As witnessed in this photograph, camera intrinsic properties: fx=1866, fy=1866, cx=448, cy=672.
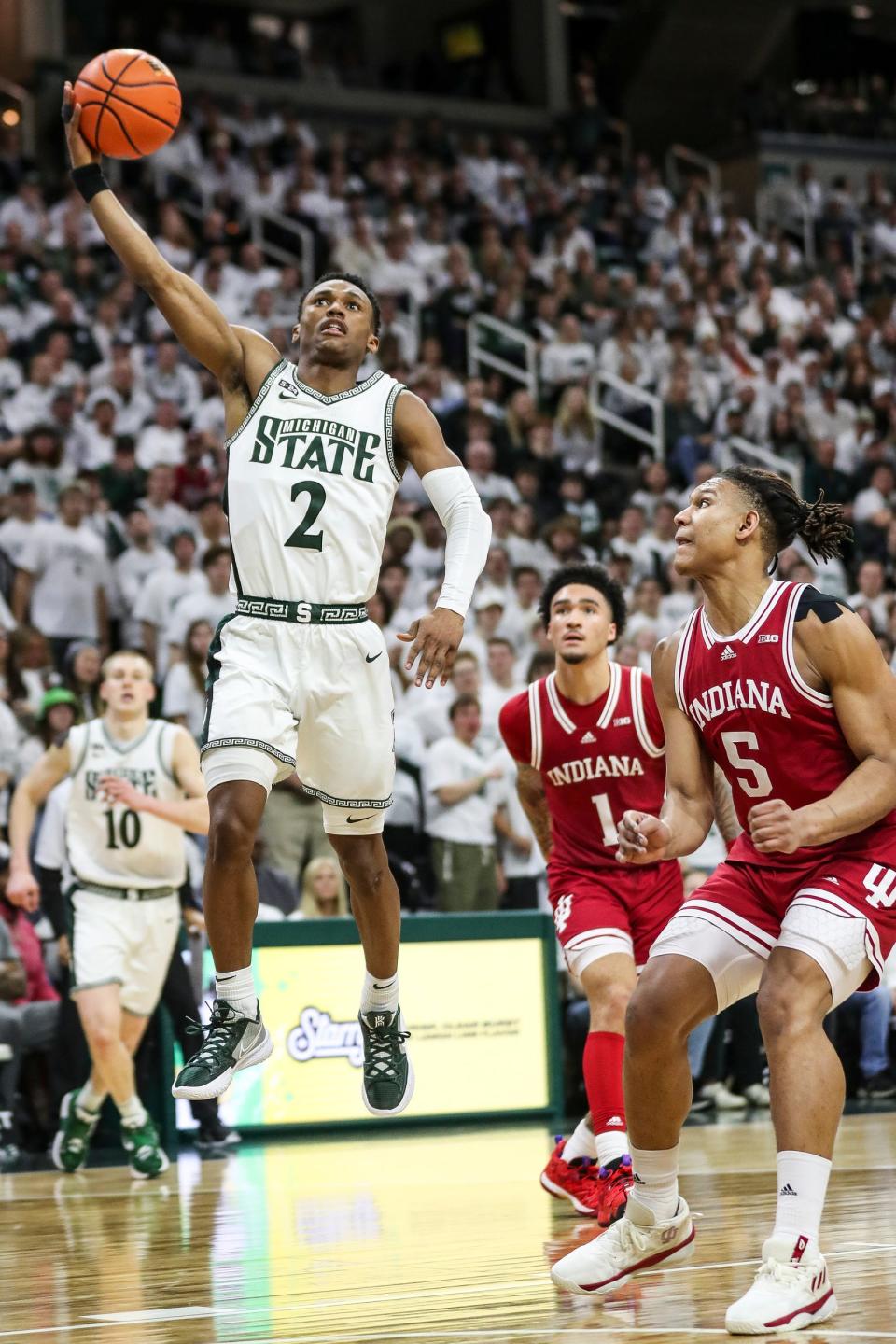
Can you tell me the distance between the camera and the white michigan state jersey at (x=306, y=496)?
5.55 meters

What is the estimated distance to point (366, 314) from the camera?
5859mm

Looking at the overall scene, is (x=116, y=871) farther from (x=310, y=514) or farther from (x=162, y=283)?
(x=162, y=283)

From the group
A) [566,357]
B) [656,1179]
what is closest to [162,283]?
[656,1179]

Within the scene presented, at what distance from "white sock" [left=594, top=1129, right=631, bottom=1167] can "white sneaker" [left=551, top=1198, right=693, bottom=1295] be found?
1.44 meters

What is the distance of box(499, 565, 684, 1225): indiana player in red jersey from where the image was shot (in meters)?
7.00

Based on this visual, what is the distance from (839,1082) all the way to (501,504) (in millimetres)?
9876

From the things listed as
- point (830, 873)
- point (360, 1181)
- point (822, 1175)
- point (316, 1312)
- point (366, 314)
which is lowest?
point (360, 1181)

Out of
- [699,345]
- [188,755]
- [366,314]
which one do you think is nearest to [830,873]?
[366,314]

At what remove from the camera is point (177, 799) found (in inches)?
348

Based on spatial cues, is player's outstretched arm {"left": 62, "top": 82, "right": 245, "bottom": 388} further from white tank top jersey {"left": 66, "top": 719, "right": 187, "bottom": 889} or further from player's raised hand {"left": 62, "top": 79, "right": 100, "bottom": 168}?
white tank top jersey {"left": 66, "top": 719, "right": 187, "bottom": 889}

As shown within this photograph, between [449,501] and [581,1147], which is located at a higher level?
[449,501]

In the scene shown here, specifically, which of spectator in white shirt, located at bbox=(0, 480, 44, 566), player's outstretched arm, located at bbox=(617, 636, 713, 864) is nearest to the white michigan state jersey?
player's outstretched arm, located at bbox=(617, 636, 713, 864)

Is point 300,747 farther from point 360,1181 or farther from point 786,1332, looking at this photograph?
point 360,1181

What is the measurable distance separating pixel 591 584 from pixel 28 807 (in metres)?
3.22
